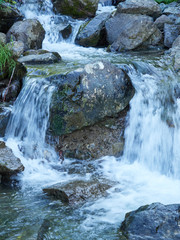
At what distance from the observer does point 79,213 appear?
149 inches

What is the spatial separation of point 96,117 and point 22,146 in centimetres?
143

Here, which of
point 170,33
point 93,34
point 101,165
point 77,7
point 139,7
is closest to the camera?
point 101,165

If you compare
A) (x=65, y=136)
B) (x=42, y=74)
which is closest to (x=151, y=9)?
(x=42, y=74)

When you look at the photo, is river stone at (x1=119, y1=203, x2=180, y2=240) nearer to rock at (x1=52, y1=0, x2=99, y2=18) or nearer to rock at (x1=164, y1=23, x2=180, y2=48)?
rock at (x1=164, y1=23, x2=180, y2=48)

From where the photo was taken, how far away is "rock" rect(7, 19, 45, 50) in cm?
834

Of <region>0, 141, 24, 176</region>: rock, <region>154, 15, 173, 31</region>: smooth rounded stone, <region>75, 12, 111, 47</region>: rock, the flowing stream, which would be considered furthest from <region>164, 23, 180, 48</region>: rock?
<region>0, 141, 24, 176</region>: rock

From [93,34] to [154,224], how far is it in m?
7.16

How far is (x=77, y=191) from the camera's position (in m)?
4.09

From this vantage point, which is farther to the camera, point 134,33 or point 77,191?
point 134,33

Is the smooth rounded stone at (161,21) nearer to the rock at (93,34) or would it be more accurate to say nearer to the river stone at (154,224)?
the rock at (93,34)

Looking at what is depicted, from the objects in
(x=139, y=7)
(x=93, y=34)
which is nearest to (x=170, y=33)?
(x=139, y=7)

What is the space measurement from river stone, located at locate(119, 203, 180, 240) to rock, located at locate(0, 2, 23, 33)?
7438 millimetres

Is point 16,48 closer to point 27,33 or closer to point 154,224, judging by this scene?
point 27,33

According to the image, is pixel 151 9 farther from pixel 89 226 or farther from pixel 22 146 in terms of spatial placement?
pixel 89 226
